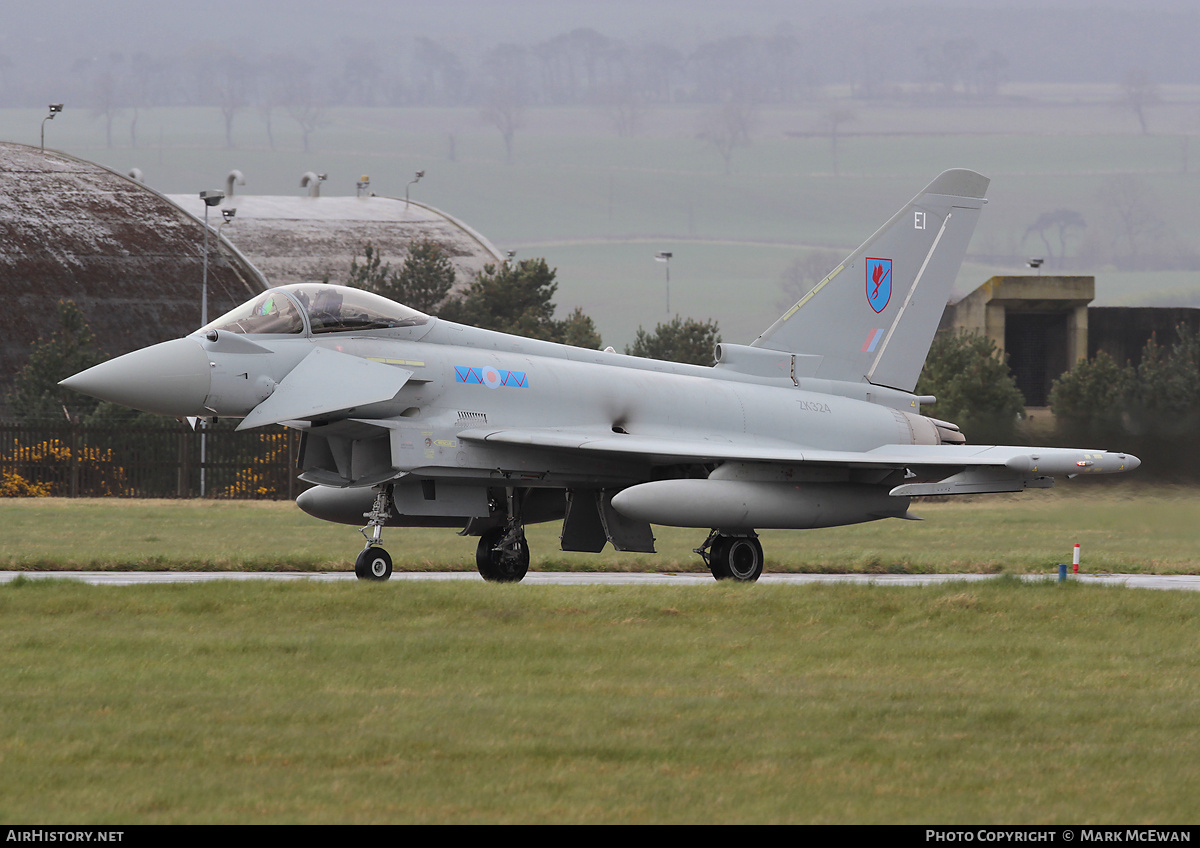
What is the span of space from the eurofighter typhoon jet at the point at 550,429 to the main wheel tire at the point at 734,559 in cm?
2

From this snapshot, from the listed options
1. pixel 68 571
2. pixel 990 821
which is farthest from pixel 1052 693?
pixel 68 571

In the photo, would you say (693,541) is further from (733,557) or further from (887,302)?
(733,557)

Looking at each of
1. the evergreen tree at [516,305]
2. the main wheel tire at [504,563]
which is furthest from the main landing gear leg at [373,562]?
the evergreen tree at [516,305]

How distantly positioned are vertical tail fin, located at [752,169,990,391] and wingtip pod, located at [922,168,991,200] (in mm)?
37

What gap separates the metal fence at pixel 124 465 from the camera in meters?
36.0

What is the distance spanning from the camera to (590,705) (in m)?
8.30

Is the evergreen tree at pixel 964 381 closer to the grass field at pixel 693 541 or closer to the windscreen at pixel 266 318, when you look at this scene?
the grass field at pixel 693 541

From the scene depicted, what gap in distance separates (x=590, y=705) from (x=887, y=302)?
38.1 feet

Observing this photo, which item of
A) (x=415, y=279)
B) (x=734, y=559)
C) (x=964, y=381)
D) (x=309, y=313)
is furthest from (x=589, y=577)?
(x=415, y=279)

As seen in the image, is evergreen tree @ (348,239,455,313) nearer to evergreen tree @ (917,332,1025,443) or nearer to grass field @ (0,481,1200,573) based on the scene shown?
evergreen tree @ (917,332,1025,443)

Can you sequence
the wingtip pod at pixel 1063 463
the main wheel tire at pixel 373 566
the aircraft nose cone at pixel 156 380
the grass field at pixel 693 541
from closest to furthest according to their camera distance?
the aircraft nose cone at pixel 156 380 < the main wheel tire at pixel 373 566 < the wingtip pod at pixel 1063 463 < the grass field at pixel 693 541

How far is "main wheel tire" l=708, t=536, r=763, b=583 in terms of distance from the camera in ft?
54.0

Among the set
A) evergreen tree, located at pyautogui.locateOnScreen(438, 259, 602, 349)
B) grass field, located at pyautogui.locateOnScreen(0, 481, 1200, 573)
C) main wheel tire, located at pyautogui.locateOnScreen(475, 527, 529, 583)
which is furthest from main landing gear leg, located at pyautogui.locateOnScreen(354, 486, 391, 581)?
evergreen tree, located at pyautogui.locateOnScreen(438, 259, 602, 349)

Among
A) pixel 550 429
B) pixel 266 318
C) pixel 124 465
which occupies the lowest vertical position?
pixel 124 465
